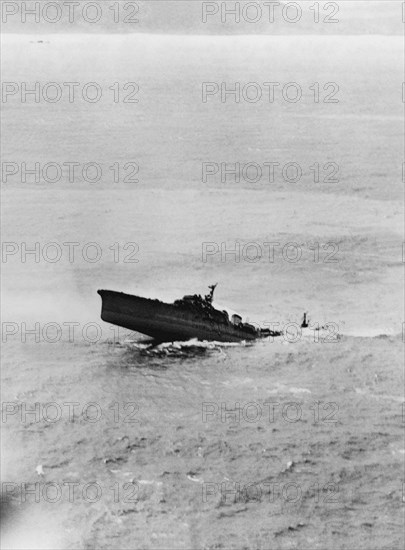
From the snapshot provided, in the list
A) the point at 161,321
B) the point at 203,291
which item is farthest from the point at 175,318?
the point at 203,291

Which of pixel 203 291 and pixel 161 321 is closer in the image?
pixel 161 321

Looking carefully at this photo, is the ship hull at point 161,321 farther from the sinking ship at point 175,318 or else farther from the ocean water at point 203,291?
the ocean water at point 203,291

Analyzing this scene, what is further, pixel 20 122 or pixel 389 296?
pixel 20 122

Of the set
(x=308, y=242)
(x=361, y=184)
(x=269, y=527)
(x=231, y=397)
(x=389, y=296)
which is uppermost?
(x=361, y=184)

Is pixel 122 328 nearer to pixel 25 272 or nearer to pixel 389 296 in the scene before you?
pixel 25 272

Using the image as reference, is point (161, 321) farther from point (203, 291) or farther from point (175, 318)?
point (203, 291)

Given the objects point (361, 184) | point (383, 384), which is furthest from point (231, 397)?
point (361, 184)

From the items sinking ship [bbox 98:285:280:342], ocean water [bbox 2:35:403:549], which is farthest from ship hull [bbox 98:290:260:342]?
ocean water [bbox 2:35:403:549]
